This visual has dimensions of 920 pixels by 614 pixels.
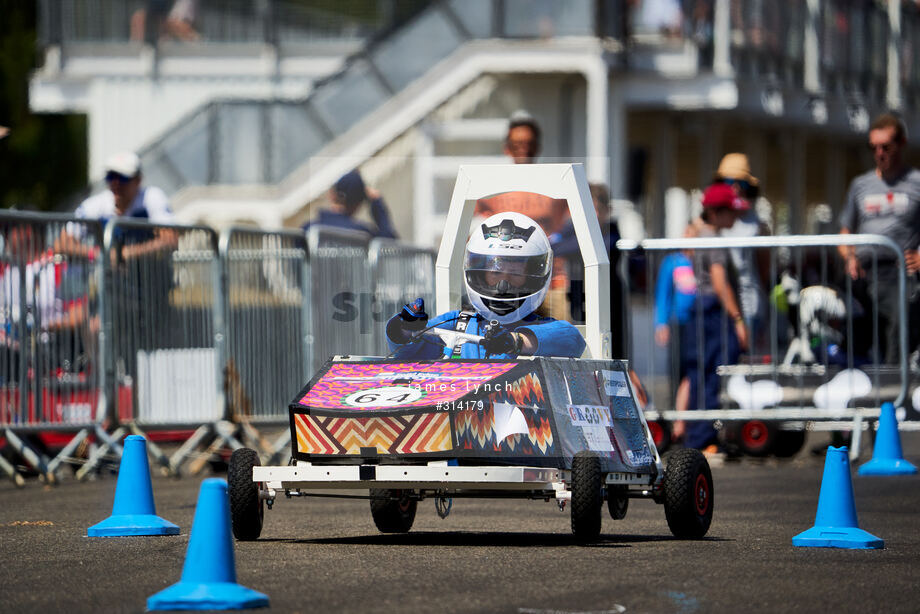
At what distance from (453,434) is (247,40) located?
27524 mm

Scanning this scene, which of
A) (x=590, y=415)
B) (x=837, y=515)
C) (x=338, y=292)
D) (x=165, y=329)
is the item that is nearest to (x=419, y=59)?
(x=338, y=292)

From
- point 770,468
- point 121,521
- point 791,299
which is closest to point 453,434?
point 121,521

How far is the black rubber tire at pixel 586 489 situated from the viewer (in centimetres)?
873

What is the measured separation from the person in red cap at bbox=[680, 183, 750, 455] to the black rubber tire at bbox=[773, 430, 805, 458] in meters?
0.57

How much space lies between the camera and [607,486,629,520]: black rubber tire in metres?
9.45

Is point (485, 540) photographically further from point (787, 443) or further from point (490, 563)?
point (787, 443)

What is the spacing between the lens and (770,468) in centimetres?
1515

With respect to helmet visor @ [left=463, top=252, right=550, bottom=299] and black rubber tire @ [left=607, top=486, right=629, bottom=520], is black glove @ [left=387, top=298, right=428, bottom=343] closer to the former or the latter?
helmet visor @ [left=463, top=252, right=550, bottom=299]

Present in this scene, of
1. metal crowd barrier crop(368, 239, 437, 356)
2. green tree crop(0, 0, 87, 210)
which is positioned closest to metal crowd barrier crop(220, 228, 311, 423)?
metal crowd barrier crop(368, 239, 437, 356)

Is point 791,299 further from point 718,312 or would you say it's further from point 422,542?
point 422,542

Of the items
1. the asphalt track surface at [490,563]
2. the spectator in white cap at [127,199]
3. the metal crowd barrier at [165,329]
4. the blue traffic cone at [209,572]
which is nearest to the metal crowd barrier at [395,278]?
the metal crowd barrier at [165,329]

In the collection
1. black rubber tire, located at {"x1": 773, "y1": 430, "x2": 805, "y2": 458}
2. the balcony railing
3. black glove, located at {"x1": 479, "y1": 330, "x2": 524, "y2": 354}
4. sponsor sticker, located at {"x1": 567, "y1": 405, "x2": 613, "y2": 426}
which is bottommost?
black rubber tire, located at {"x1": 773, "y1": 430, "x2": 805, "y2": 458}

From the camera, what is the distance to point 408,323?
9.89m

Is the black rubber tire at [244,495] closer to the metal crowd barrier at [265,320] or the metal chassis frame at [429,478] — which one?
the metal chassis frame at [429,478]
